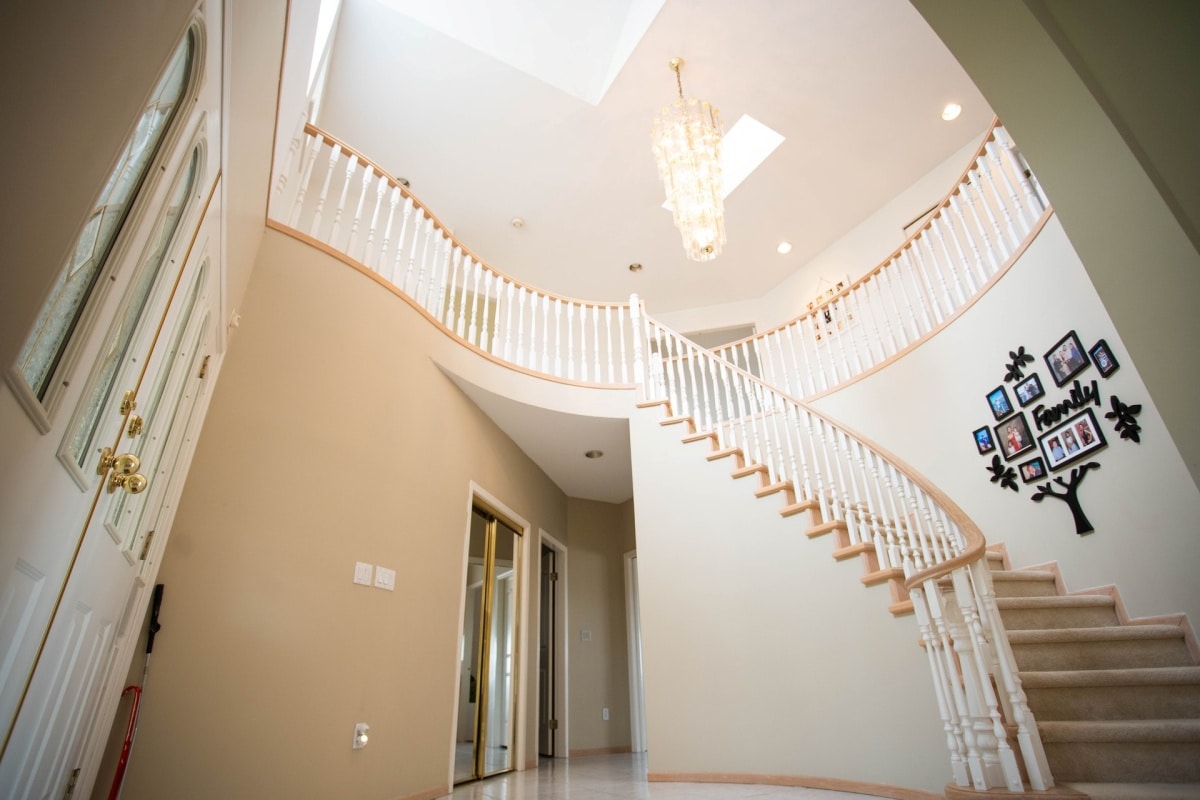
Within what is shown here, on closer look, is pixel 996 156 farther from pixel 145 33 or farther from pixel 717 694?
pixel 145 33

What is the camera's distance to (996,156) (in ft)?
13.3

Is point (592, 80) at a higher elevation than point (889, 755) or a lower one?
higher

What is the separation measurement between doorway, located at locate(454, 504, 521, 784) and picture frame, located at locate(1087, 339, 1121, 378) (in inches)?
154

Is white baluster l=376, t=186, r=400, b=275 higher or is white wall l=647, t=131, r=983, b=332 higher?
white wall l=647, t=131, r=983, b=332

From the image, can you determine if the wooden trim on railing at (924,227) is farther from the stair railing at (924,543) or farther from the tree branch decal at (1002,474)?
the tree branch decal at (1002,474)

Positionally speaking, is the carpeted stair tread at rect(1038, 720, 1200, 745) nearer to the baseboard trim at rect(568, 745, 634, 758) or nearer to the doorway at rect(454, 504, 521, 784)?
the doorway at rect(454, 504, 521, 784)

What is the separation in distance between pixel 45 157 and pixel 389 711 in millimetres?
2982

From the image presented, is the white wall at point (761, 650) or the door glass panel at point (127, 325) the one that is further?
the white wall at point (761, 650)

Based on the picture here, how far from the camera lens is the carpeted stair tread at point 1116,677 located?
2.38m

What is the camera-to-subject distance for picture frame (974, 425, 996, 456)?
400cm

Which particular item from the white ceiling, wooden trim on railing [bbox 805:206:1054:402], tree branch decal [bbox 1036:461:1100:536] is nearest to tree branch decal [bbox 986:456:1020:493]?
tree branch decal [bbox 1036:461:1100:536]

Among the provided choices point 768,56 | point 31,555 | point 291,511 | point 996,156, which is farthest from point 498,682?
point 768,56

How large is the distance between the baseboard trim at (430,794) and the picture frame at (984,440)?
13.2 feet

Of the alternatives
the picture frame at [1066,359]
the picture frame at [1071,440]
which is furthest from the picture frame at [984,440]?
the picture frame at [1066,359]
